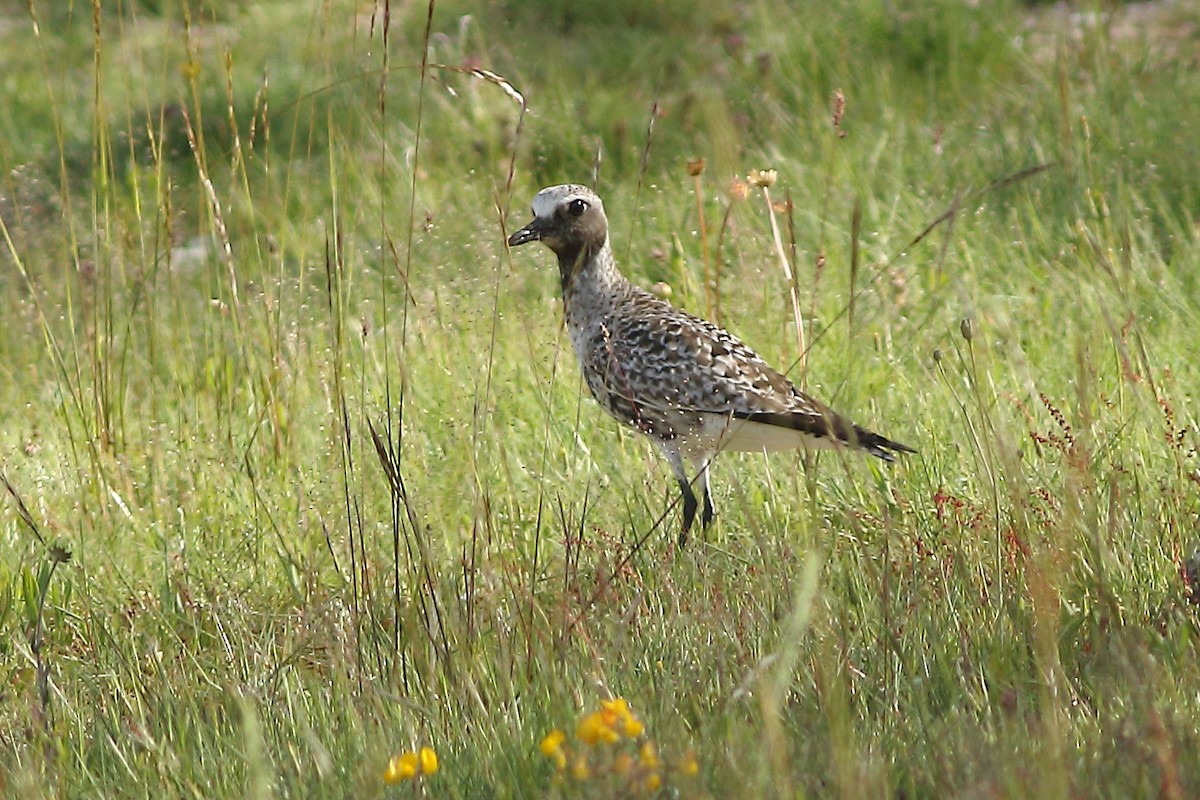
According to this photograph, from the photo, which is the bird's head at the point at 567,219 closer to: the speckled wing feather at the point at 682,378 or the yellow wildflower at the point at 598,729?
the speckled wing feather at the point at 682,378

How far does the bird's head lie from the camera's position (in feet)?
15.6

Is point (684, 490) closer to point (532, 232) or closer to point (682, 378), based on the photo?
point (682, 378)

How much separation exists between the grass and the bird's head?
0.59 ft

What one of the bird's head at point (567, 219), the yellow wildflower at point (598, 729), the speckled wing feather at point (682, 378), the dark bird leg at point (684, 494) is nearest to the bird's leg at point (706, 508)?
the dark bird leg at point (684, 494)

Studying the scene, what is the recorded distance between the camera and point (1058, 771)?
1.99 metres

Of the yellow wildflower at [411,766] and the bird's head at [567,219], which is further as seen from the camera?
the bird's head at [567,219]

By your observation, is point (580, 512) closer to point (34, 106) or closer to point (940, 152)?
Result: point (940, 152)

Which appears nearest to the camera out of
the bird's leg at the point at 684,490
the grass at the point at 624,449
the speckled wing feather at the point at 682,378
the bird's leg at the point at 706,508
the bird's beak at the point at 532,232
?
the grass at the point at 624,449

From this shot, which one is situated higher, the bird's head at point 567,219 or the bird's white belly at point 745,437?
the bird's head at point 567,219

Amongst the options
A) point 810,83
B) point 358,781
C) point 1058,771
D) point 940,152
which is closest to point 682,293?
point 940,152

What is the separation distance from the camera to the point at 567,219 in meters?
4.80

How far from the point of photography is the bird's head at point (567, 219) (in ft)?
15.6

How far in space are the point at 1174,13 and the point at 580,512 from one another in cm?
542

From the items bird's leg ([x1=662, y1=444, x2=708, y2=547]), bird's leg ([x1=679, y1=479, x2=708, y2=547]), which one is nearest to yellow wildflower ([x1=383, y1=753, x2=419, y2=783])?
bird's leg ([x1=662, y1=444, x2=708, y2=547])
